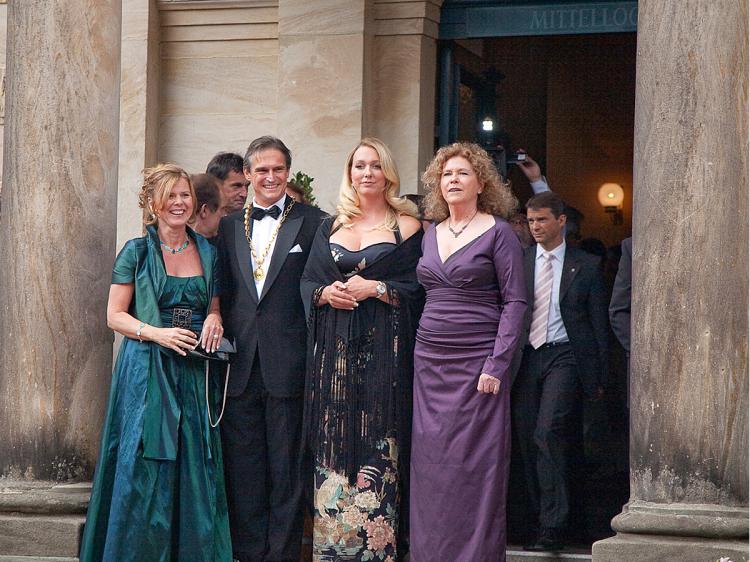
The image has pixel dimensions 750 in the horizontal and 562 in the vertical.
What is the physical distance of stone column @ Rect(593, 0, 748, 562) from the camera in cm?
631

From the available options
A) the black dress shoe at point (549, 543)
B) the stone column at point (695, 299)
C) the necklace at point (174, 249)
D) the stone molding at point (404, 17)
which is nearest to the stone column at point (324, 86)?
the stone molding at point (404, 17)

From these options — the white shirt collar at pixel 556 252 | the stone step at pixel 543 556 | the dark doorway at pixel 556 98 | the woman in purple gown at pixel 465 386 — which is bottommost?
the stone step at pixel 543 556

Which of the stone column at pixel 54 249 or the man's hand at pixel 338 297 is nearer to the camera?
the man's hand at pixel 338 297

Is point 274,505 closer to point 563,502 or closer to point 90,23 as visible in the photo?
point 563,502

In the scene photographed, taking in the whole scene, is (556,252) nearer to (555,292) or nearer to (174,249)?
(555,292)

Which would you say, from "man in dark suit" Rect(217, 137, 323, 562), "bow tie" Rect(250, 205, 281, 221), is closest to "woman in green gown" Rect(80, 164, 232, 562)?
"man in dark suit" Rect(217, 137, 323, 562)

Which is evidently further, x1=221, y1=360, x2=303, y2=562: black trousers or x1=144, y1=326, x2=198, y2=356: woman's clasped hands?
x1=221, y1=360, x2=303, y2=562: black trousers

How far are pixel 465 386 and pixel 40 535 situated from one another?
2.35 metres

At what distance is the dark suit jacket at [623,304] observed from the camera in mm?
7324

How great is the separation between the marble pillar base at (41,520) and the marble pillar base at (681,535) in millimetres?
2670

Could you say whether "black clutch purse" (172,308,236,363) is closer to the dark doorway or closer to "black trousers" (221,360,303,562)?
"black trousers" (221,360,303,562)

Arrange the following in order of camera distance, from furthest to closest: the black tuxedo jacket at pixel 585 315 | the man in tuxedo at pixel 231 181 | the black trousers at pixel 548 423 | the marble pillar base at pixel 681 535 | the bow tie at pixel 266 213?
the man in tuxedo at pixel 231 181, the black tuxedo jacket at pixel 585 315, the black trousers at pixel 548 423, the bow tie at pixel 266 213, the marble pillar base at pixel 681 535

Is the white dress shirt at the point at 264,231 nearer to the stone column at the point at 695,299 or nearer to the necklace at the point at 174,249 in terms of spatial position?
the necklace at the point at 174,249

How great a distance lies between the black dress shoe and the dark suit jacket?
1.03m
